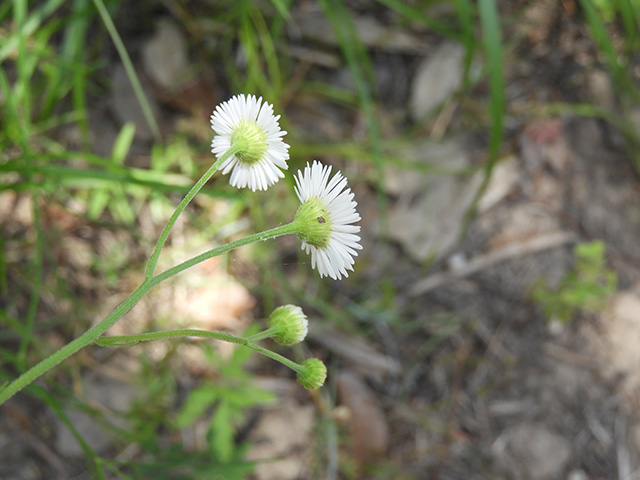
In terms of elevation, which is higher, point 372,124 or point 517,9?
point 517,9

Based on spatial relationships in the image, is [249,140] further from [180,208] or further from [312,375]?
[312,375]

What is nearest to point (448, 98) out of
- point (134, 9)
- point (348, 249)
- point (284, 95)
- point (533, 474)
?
point (284, 95)

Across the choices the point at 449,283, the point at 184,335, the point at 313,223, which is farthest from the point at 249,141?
the point at 449,283

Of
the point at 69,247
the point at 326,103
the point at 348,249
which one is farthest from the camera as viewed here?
the point at 326,103

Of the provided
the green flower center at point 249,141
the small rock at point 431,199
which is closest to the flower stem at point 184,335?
the green flower center at point 249,141

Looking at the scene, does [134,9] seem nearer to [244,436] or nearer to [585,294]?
[244,436]

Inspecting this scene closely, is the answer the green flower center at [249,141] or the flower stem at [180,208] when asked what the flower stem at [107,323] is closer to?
the flower stem at [180,208]

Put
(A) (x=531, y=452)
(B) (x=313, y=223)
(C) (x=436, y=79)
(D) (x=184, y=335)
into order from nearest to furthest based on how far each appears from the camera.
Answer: (D) (x=184, y=335) → (B) (x=313, y=223) → (A) (x=531, y=452) → (C) (x=436, y=79)
